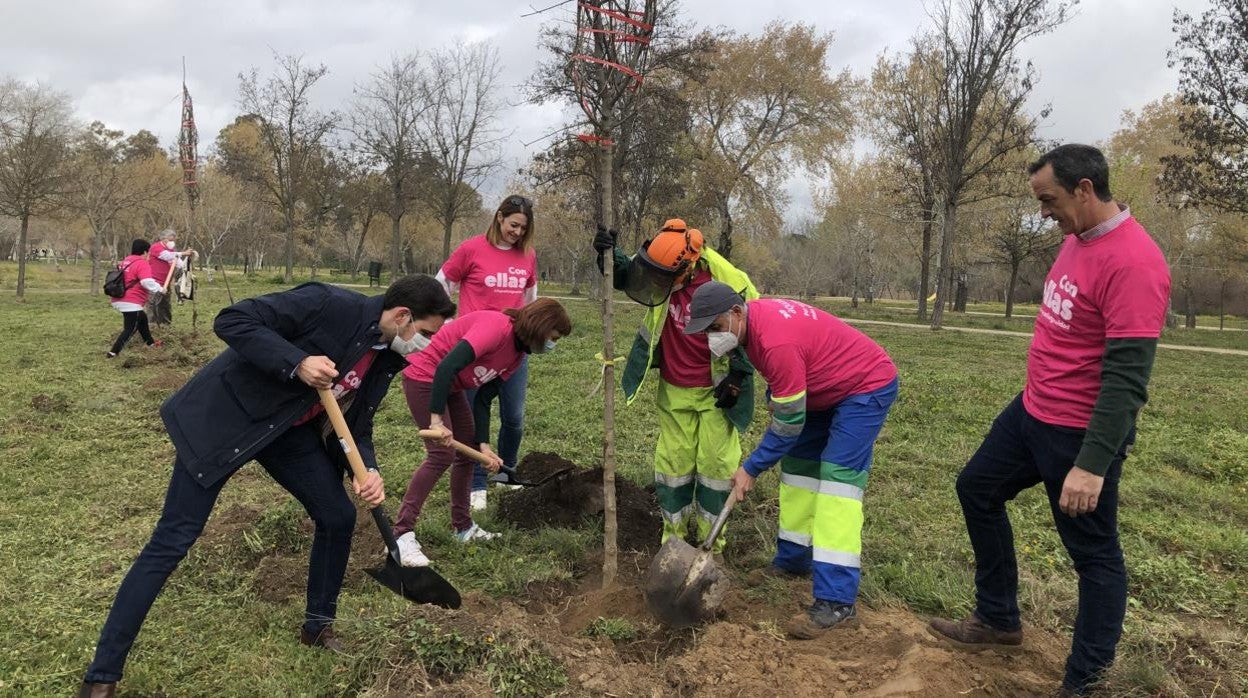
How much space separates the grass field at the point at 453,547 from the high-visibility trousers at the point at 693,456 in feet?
1.33

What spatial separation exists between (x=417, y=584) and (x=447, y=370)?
3.36 ft

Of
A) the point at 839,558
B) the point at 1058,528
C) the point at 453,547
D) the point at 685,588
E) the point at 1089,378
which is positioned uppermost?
the point at 1089,378

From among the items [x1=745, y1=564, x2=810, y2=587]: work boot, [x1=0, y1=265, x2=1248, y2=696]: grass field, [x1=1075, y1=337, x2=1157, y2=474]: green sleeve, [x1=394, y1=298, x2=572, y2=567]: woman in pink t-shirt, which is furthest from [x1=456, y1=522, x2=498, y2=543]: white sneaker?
[x1=1075, y1=337, x2=1157, y2=474]: green sleeve

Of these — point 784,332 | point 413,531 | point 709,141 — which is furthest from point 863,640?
point 709,141

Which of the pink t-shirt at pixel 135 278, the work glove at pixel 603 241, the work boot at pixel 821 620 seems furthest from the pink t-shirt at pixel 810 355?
the pink t-shirt at pixel 135 278

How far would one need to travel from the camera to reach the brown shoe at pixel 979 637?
10.3 ft

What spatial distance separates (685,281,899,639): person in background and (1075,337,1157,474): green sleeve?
1.13 m

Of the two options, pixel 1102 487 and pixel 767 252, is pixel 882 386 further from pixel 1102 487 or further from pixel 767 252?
pixel 767 252

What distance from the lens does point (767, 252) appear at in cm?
4944

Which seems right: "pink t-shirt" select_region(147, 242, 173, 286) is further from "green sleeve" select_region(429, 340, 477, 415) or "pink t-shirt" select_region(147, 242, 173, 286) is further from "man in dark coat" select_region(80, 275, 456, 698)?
"man in dark coat" select_region(80, 275, 456, 698)

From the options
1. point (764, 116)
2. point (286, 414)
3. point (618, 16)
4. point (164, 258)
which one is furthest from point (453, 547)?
point (764, 116)

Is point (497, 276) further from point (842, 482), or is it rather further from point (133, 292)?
point (133, 292)

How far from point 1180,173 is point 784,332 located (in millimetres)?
20844

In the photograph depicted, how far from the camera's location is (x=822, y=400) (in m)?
3.59
